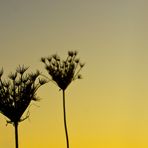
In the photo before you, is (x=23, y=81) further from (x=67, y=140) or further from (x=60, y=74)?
(x=67, y=140)

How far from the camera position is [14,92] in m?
46.4

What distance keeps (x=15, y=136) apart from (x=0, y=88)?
308 cm

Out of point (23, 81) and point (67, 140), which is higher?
point (23, 81)

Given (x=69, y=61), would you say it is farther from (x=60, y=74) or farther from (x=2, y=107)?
(x=2, y=107)

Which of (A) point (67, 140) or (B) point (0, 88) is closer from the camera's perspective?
(B) point (0, 88)

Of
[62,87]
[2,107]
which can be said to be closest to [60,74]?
[62,87]

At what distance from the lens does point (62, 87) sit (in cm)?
4816

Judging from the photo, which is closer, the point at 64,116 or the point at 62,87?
the point at 62,87

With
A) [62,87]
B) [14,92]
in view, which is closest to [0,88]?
[14,92]

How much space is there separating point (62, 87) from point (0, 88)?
381 cm

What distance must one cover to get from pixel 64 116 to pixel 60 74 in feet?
14.3

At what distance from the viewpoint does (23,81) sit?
4691cm

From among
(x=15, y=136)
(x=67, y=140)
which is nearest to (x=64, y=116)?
(x=67, y=140)

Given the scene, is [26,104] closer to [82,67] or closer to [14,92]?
[14,92]
